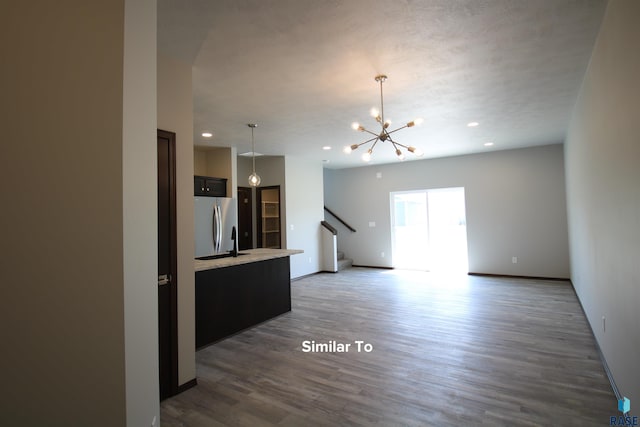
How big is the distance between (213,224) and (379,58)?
12.2 feet

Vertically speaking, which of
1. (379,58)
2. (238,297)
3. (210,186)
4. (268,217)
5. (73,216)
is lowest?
(238,297)

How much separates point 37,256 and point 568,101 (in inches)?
200

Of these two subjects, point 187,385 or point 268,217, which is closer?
point 187,385

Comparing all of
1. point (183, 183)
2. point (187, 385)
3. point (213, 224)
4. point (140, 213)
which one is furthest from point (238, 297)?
point (140, 213)

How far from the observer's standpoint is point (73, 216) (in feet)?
3.75

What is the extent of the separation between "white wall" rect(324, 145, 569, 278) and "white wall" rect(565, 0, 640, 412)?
366 cm

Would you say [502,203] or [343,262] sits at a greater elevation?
[502,203]

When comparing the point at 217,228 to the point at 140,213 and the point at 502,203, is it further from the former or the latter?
the point at 502,203

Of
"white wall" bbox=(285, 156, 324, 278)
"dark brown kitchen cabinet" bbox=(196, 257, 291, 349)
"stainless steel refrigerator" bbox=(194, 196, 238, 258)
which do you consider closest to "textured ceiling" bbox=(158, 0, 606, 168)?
"stainless steel refrigerator" bbox=(194, 196, 238, 258)

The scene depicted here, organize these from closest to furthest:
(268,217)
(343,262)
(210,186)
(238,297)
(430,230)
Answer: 1. (238,297)
2. (210,186)
3. (268,217)
4. (430,230)
5. (343,262)

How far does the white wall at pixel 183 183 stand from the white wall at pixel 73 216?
1.18m

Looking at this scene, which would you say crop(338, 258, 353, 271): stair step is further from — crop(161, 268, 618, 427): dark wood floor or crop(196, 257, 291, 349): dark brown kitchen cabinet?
crop(196, 257, 291, 349): dark brown kitchen cabinet

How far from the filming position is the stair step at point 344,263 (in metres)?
8.22

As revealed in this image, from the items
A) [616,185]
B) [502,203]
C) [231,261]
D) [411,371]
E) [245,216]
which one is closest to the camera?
[616,185]
